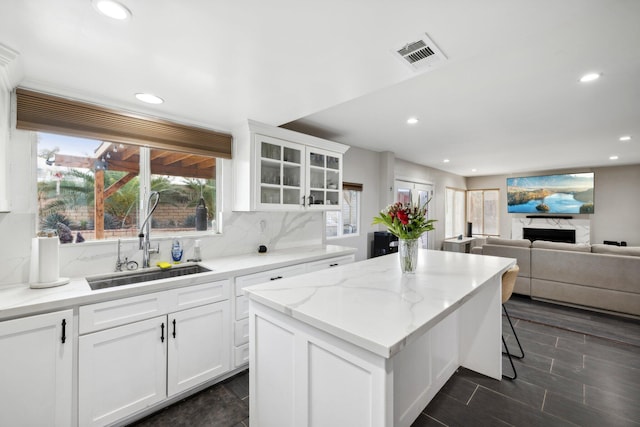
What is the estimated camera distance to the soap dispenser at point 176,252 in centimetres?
244

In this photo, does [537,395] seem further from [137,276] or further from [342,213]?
[137,276]

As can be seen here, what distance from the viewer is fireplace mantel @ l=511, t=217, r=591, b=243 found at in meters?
6.67

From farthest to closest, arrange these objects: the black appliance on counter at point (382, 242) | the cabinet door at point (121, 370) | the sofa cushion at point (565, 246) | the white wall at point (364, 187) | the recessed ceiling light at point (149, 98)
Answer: the black appliance on counter at point (382, 242) < the white wall at point (364, 187) < the sofa cushion at point (565, 246) < the recessed ceiling light at point (149, 98) < the cabinet door at point (121, 370)

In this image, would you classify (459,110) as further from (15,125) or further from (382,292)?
(15,125)

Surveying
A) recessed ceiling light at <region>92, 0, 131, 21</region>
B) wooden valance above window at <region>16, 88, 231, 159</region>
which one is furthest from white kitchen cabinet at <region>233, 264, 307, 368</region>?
recessed ceiling light at <region>92, 0, 131, 21</region>

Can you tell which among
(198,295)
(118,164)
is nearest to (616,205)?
(198,295)

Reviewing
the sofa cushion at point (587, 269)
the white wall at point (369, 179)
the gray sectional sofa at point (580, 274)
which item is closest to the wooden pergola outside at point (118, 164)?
the white wall at point (369, 179)

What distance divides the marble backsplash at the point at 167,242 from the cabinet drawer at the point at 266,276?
615mm

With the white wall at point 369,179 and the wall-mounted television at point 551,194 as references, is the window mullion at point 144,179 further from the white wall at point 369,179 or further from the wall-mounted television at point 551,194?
the wall-mounted television at point 551,194

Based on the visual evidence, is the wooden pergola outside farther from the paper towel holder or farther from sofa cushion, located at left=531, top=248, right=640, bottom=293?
sofa cushion, located at left=531, top=248, right=640, bottom=293

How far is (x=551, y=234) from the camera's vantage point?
7.04 metres

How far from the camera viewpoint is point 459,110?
9.31 feet

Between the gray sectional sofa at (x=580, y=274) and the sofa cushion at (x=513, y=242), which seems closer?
the gray sectional sofa at (x=580, y=274)

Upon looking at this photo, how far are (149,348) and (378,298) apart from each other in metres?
1.56
